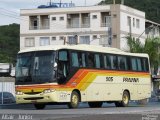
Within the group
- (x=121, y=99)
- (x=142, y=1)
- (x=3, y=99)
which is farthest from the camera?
(x=142, y=1)

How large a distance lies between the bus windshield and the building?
54010mm

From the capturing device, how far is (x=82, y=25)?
9038 cm

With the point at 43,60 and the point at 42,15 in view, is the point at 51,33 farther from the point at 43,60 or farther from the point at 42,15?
the point at 43,60

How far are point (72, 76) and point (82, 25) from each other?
200 ft

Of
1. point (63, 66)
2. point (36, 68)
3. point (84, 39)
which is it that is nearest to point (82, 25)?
point (84, 39)

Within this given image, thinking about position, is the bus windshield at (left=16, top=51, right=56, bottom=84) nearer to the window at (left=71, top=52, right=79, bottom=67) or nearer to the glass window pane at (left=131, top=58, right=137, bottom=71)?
the window at (left=71, top=52, right=79, bottom=67)

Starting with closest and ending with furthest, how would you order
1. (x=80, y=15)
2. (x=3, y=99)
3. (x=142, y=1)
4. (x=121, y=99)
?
(x=121, y=99) < (x=3, y=99) < (x=80, y=15) < (x=142, y=1)

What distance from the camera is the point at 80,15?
90.4 metres

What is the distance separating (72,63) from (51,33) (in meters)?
63.2

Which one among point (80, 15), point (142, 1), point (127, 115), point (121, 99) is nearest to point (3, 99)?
point (121, 99)

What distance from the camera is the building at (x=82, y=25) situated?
86500mm

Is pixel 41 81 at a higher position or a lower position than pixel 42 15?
lower

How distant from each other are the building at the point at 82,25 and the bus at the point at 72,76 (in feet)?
160

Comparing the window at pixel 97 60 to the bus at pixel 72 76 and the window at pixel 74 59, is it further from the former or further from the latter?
the window at pixel 74 59
